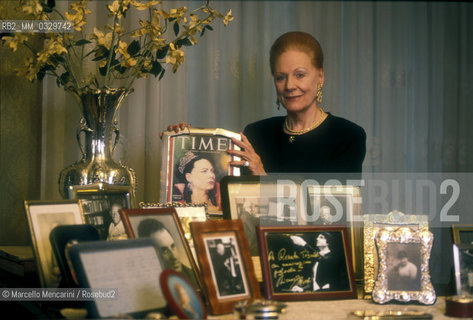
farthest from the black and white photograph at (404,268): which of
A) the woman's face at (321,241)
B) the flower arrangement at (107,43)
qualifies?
the flower arrangement at (107,43)

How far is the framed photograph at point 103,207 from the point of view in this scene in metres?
1.18

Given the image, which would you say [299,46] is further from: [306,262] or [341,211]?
[306,262]

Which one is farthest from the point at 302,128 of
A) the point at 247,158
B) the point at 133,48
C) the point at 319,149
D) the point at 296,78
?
the point at 133,48

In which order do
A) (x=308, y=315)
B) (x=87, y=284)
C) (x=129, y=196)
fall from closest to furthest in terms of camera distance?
1. (x=87, y=284)
2. (x=308, y=315)
3. (x=129, y=196)

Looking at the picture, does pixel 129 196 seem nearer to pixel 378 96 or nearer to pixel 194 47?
pixel 194 47

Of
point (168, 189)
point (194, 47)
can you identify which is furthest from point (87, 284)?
point (194, 47)

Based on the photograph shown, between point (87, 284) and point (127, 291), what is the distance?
0.07 m

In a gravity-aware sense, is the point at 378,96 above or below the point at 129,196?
above

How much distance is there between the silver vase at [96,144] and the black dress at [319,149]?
0.75 m

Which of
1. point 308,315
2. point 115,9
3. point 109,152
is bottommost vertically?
point 308,315

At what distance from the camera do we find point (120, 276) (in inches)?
36.7

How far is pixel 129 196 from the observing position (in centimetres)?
125

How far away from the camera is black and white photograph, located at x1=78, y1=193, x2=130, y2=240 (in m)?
1.18

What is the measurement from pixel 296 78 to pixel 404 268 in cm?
95
